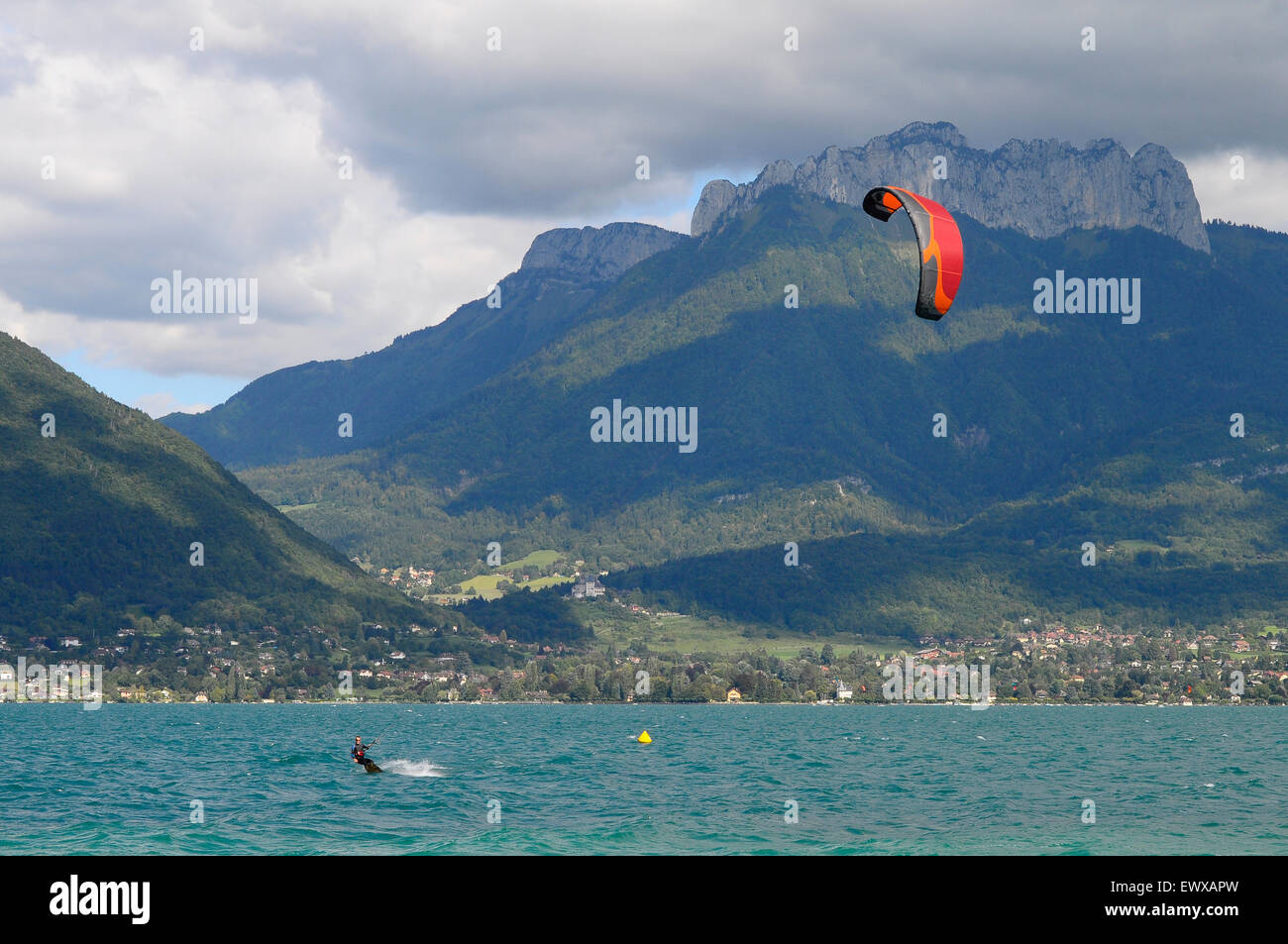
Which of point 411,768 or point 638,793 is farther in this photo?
point 411,768

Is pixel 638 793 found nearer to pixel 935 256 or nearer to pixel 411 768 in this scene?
pixel 411 768

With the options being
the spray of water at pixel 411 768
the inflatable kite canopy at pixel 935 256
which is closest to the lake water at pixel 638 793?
the spray of water at pixel 411 768

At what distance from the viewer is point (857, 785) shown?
248ft

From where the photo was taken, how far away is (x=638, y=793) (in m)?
69.8

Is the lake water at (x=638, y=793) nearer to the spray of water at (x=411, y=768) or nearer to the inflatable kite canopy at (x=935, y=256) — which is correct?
the spray of water at (x=411, y=768)

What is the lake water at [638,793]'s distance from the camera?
168 ft

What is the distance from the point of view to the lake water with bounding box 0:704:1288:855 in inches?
2021

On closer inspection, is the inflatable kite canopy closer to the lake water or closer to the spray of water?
the lake water

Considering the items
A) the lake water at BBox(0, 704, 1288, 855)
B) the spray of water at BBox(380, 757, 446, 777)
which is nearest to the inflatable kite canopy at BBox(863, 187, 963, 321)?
the lake water at BBox(0, 704, 1288, 855)

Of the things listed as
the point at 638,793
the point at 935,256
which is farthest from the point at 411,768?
the point at 935,256
